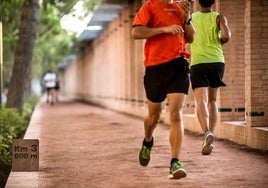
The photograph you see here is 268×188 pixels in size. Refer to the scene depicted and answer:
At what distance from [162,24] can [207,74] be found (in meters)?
2.00

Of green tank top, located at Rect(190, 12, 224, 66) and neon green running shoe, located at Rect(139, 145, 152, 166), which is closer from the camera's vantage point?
neon green running shoe, located at Rect(139, 145, 152, 166)

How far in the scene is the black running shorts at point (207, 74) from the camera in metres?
8.71

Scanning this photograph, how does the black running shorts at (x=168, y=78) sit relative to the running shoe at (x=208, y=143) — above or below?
above

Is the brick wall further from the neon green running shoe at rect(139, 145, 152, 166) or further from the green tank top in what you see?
the neon green running shoe at rect(139, 145, 152, 166)

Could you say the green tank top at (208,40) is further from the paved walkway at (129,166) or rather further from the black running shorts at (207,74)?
the paved walkway at (129,166)

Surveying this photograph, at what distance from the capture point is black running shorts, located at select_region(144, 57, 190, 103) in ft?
22.3

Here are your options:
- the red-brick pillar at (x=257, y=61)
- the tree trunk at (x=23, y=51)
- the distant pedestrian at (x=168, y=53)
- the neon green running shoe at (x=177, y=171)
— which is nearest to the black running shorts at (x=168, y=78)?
the distant pedestrian at (x=168, y=53)

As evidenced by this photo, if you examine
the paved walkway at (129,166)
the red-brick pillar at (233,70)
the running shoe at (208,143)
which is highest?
the red-brick pillar at (233,70)

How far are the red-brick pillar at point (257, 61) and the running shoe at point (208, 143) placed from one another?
4.81 feet

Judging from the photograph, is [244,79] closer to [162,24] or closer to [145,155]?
[145,155]

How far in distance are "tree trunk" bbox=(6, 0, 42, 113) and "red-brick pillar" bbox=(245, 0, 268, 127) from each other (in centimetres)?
998

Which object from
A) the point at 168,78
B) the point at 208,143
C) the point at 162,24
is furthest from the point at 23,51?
the point at 168,78

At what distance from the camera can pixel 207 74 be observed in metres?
8.74

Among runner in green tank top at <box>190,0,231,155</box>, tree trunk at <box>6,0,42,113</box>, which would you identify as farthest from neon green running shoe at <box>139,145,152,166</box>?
tree trunk at <box>6,0,42,113</box>
